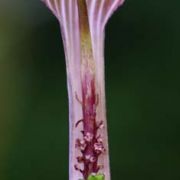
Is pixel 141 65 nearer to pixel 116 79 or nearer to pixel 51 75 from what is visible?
pixel 116 79

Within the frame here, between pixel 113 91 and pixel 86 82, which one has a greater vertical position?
pixel 113 91

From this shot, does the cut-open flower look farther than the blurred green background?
No

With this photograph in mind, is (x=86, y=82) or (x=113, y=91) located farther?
(x=113, y=91)

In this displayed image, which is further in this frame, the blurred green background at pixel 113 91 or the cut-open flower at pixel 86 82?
the blurred green background at pixel 113 91
